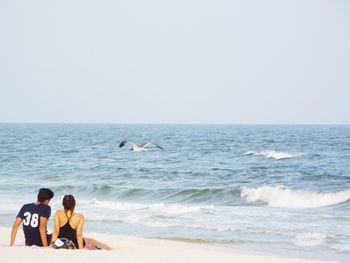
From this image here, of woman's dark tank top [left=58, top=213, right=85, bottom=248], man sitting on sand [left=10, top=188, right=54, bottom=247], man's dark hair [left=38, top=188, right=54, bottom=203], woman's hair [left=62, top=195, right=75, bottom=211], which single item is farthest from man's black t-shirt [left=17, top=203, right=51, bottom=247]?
woman's hair [left=62, top=195, right=75, bottom=211]

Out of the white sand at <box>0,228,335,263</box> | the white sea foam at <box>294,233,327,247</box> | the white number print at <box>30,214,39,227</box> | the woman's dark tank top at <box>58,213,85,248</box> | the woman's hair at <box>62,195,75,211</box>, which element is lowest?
the white sea foam at <box>294,233,327,247</box>

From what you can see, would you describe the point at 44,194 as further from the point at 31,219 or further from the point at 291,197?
the point at 291,197

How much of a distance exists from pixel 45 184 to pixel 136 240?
17.8 metres

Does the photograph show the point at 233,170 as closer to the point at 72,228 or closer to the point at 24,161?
the point at 24,161

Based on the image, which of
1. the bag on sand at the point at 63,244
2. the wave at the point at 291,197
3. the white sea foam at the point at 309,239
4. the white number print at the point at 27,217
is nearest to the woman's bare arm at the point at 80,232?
the bag on sand at the point at 63,244

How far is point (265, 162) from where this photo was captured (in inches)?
1791

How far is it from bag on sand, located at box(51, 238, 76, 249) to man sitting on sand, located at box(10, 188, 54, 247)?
0.97ft

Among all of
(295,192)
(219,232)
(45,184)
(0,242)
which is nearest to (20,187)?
(45,184)

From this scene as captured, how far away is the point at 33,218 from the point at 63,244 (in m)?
0.62

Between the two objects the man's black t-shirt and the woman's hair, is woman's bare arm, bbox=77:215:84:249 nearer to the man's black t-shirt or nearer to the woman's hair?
the woman's hair

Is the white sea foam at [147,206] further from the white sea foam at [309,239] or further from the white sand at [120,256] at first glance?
the white sand at [120,256]

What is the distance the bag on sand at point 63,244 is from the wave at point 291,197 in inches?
556

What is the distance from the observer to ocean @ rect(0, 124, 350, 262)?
1631cm

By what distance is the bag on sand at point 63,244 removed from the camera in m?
10.9
